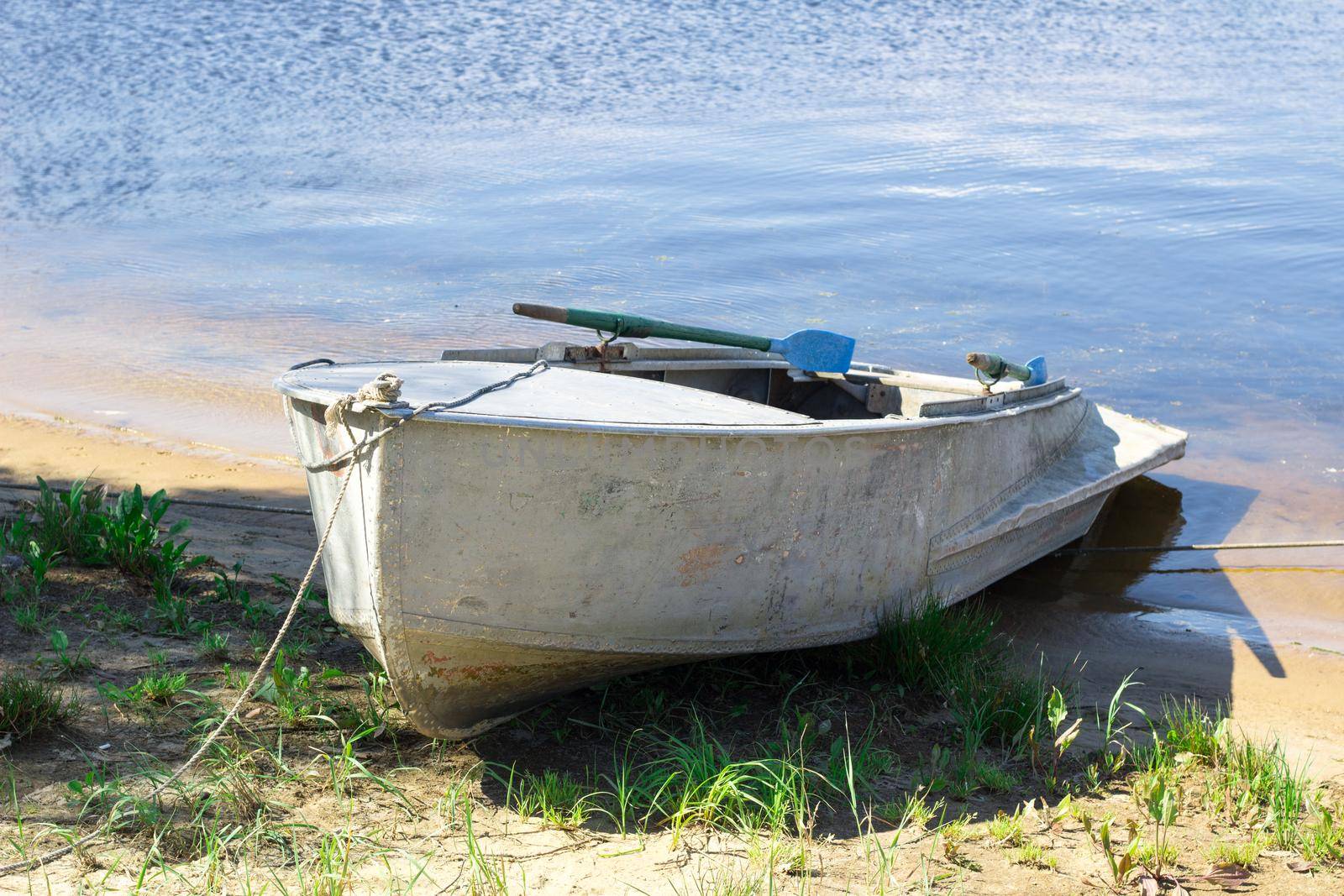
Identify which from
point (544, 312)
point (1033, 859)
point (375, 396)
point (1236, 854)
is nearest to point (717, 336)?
point (544, 312)

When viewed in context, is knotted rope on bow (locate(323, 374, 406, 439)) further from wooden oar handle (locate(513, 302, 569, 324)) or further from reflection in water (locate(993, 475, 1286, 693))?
reflection in water (locate(993, 475, 1286, 693))

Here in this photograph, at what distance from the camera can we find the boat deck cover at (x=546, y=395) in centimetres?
374

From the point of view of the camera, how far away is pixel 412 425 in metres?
3.50

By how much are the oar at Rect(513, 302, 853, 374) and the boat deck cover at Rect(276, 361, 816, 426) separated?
1.99 feet

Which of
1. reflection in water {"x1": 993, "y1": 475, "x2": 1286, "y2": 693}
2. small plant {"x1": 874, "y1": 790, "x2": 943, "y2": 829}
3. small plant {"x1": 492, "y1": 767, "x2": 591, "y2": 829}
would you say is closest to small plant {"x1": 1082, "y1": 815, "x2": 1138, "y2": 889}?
small plant {"x1": 874, "y1": 790, "x2": 943, "y2": 829}

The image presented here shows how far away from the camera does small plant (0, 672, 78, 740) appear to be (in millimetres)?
3592

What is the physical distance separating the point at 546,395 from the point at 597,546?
0.54m

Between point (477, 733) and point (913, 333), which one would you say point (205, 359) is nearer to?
point (913, 333)

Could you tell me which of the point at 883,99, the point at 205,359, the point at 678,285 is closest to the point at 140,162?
the point at 205,359

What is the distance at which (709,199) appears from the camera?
1330 cm

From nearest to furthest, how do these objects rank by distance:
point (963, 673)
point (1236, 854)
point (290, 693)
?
point (1236, 854)
point (290, 693)
point (963, 673)

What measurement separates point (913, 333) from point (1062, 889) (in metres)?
7.20

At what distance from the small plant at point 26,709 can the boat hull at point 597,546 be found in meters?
0.87

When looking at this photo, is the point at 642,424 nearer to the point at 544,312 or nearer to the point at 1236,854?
the point at 544,312
